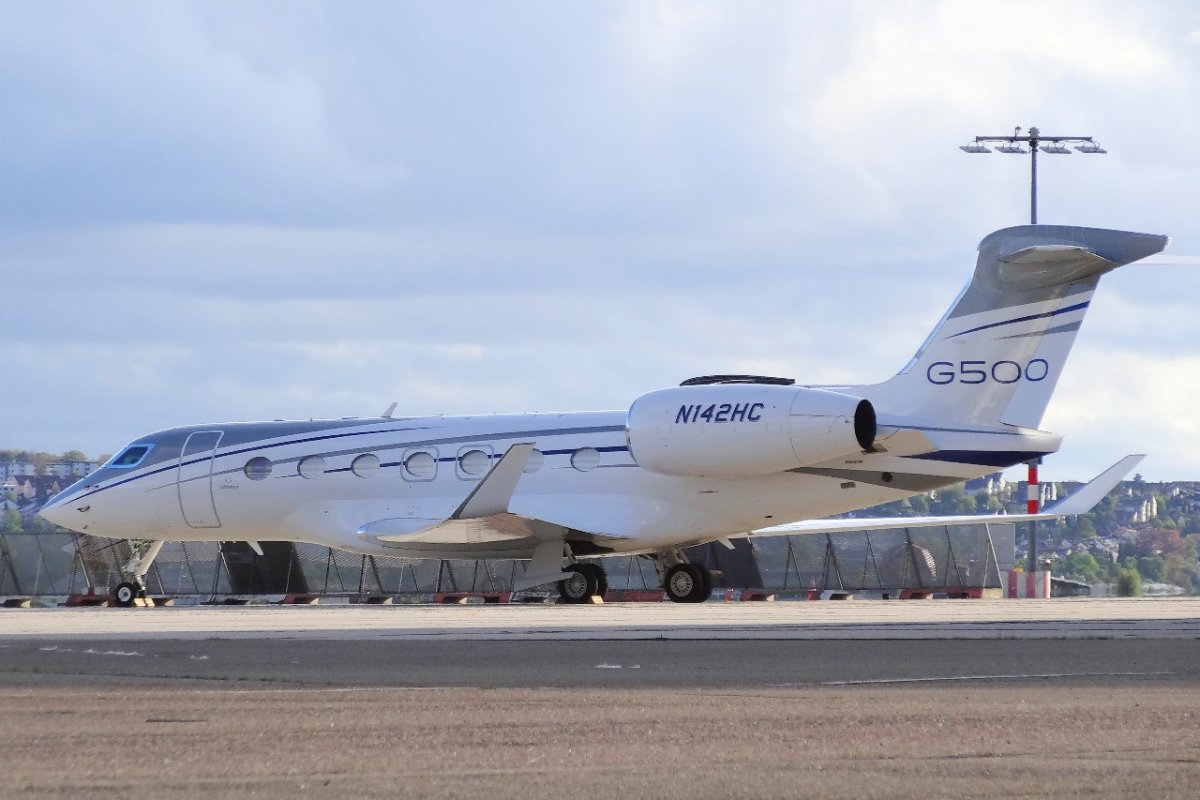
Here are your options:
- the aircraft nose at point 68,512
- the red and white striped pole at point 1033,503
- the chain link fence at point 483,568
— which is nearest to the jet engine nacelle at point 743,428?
the red and white striped pole at point 1033,503

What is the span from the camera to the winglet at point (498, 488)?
2439 centimetres

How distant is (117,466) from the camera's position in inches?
1158

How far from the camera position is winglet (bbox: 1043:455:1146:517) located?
96.8ft

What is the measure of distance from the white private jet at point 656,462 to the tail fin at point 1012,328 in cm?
2

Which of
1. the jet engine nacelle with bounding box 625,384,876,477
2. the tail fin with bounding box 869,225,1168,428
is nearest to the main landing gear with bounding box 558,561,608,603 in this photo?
the jet engine nacelle with bounding box 625,384,876,477

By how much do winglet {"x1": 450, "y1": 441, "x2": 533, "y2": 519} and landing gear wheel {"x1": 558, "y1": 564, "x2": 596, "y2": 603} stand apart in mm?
1706

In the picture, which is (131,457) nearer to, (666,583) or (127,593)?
(127,593)

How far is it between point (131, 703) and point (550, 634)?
20.8 feet

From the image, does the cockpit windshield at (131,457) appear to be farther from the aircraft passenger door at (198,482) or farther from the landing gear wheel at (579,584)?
the landing gear wheel at (579,584)

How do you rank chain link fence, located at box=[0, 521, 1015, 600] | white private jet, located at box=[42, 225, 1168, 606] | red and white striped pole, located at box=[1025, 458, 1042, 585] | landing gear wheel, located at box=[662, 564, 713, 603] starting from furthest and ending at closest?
chain link fence, located at box=[0, 521, 1015, 600] → red and white striped pole, located at box=[1025, 458, 1042, 585] → landing gear wheel, located at box=[662, 564, 713, 603] → white private jet, located at box=[42, 225, 1168, 606]

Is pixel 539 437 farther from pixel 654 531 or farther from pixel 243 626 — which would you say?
pixel 243 626

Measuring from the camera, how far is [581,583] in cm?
2605

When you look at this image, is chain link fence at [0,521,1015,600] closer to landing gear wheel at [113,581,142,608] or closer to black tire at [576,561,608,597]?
landing gear wheel at [113,581,142,608]

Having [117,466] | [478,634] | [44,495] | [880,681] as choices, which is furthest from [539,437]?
[44,495]
